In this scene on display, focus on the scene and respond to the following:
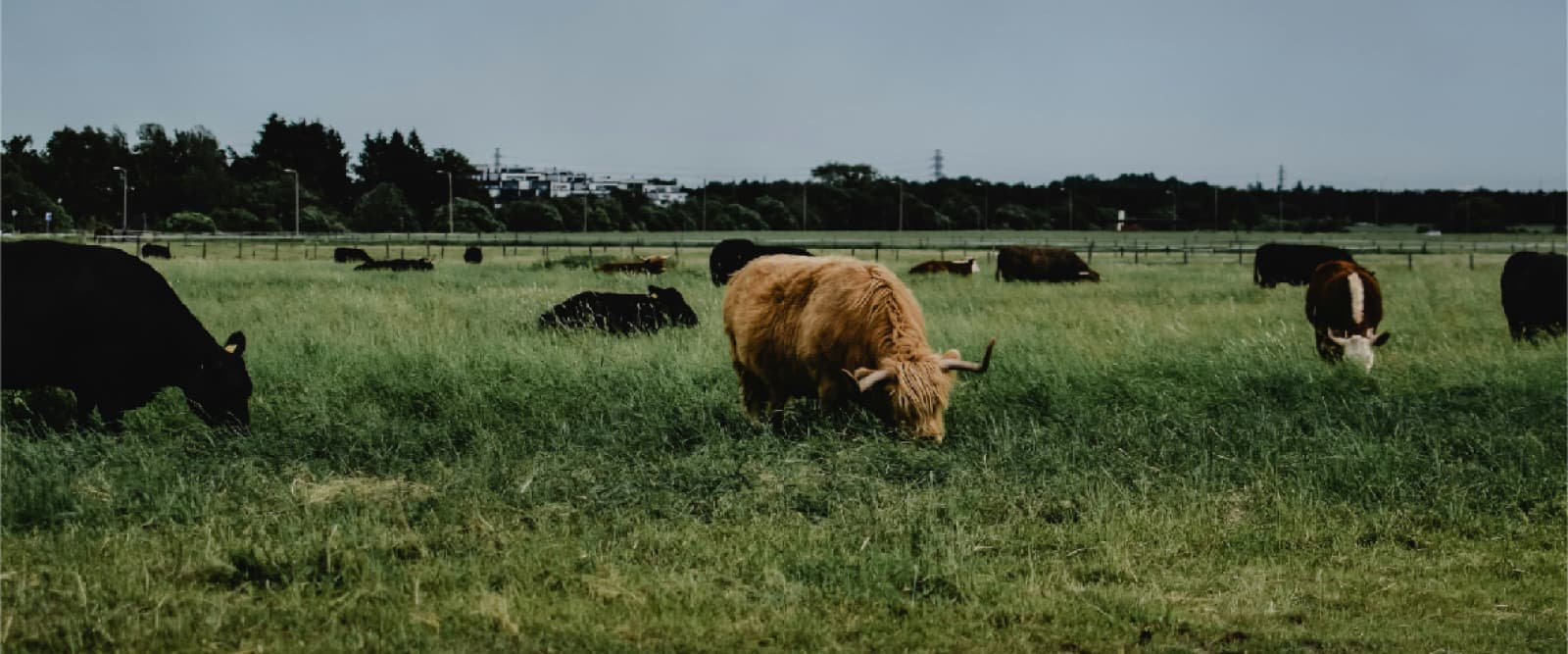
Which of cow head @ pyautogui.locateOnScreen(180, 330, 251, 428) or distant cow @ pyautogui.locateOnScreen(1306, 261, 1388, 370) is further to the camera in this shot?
distant cow @ pyautogui.locateOnScreen(1306, 261, 1388, 370)

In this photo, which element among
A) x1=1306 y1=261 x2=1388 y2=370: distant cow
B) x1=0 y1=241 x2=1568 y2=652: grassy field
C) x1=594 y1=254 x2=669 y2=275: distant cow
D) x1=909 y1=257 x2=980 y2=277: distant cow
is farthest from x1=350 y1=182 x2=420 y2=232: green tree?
x1=1306 y1=261 x2=1388 y2=370: distant cow

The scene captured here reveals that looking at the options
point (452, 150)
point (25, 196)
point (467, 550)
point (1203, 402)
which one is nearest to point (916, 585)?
point (467, 550)

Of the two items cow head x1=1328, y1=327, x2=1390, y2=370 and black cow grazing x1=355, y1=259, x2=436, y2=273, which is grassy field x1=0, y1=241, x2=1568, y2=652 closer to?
cow head x1=1328, y1=327, x2=1390, y2=370

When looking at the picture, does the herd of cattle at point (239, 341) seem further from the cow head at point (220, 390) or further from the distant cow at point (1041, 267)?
the distant cow at point (1041, 267)

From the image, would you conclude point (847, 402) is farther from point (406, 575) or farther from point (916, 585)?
point (406, 575)

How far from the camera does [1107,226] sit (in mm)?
122500

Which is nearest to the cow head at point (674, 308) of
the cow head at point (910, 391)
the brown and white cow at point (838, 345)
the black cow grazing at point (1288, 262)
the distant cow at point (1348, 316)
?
the brown and white cow at point (838, 345)

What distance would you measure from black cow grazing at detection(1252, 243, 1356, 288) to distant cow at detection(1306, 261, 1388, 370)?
16.2 m

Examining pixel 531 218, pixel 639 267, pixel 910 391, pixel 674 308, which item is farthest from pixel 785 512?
pixel 531 218

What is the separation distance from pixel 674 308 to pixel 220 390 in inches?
328

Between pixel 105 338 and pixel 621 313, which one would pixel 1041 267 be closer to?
pixel 621 313

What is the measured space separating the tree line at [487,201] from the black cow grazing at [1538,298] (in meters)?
56.9

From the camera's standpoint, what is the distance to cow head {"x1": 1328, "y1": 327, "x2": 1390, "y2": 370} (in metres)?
12.7

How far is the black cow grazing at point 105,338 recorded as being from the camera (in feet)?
26.0
